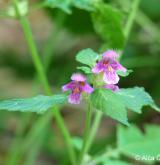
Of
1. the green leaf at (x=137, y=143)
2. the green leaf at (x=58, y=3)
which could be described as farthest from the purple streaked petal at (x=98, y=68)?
the green leaf at (x=137, y=143)

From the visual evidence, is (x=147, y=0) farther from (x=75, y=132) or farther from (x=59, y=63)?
(x=75, y=132)

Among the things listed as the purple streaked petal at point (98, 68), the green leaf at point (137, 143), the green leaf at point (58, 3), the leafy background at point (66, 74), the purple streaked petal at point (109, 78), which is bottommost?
the purple streaked petal at point (109, 78)

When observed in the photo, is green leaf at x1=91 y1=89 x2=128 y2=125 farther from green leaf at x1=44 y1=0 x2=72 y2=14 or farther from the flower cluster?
green leaf at x1=44 y1=0 x2=72 y2=14

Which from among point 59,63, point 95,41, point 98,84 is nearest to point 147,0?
point 95,41

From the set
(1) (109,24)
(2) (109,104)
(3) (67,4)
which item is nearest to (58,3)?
(3) (67,4)

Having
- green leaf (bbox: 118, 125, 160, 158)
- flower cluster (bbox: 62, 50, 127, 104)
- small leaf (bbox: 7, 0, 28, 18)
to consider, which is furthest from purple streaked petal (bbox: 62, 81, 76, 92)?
green leaf (bbox: 118, 125, 160, 158)

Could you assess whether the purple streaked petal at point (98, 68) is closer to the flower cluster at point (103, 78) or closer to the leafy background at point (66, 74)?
the flower cluster at point (103, 78)
